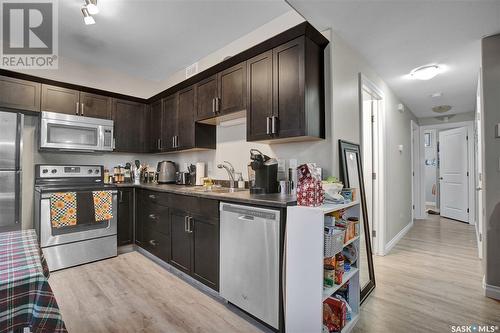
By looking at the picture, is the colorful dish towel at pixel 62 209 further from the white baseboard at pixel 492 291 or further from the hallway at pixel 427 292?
the white baseboard at pixel 492 291

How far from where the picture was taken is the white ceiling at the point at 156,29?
7.73 feet

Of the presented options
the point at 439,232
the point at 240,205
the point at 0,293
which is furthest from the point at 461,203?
the point at 0,293

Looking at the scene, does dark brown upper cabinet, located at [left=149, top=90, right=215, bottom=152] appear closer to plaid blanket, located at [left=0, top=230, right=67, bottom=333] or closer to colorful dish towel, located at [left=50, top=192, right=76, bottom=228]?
colorful dish towel, located at [left=50, top=192, right=76, bottom=228]

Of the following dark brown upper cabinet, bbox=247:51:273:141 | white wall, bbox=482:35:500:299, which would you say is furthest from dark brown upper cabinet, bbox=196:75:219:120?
white wall, bbox=482:35:500:299

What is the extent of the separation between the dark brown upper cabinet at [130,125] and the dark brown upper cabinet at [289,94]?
2.44 metres

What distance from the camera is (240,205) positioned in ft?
6.16

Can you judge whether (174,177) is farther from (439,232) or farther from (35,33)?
(439,232)

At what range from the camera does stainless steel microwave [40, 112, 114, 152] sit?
9.72 ft

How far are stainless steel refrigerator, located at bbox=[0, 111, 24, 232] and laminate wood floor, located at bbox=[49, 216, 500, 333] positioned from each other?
80 cm

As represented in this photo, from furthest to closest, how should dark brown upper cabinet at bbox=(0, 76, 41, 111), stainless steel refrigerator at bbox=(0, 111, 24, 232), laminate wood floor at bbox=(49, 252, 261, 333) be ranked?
dark brown upper cabinet at bbox=(0, 76, 41, 111), stainless steel refrigerator at bbox=(0, 111, 24, 232), laminate wood floor at bbox=(49, 252, 261, 333)

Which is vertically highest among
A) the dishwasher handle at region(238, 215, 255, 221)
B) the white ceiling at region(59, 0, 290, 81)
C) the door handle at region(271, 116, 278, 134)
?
the white ceiling at region(59, 0, 290, 81)

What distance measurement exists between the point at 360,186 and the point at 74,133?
11.8 feet

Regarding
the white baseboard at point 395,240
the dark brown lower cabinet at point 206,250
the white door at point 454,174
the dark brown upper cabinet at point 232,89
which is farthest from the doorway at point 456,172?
the dark brown lower cabinet at point 206,250

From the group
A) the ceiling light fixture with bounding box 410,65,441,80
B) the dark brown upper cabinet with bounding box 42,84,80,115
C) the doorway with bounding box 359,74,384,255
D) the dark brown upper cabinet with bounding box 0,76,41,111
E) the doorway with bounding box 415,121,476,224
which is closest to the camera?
the dark brown upper cabinet with bounding box 0,76,41,111
